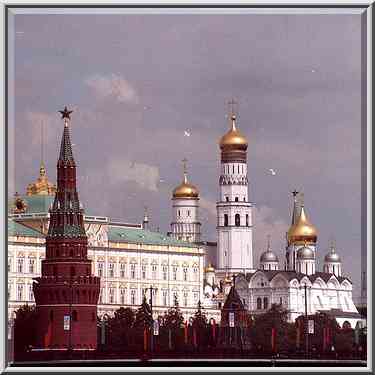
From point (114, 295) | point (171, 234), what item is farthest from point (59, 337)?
point (171, 234)

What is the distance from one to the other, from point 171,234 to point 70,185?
63.6 ft

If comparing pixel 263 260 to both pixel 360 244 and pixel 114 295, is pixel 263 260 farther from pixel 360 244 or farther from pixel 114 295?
pixel 360 244

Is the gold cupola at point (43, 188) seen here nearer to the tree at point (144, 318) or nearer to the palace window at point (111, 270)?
the tree at point (144, 318)

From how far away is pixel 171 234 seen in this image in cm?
5988

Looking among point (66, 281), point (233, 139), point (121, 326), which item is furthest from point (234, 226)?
point (233, 139)

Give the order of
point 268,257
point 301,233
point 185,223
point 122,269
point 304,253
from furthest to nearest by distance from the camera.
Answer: point 304,253
point 268,257
point 301,233
point 185,223
point 122,269

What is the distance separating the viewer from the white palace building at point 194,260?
46.0 metres

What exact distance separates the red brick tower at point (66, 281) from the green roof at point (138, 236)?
472 centimetres

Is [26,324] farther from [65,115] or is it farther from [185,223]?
[185,223]

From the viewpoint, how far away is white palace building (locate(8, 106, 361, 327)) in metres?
46.0

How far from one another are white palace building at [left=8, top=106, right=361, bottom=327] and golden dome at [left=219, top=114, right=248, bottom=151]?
0.04 m

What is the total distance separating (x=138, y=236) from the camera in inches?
2031

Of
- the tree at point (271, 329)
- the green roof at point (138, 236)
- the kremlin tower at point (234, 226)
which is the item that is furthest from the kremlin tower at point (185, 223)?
the tree at point (271, 329)

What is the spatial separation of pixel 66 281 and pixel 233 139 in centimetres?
521
